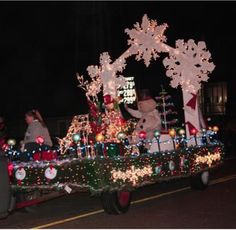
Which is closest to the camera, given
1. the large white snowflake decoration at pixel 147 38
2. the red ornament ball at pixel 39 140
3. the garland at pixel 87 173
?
the garland at pixel 87 173

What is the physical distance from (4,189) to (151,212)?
2.90 metres

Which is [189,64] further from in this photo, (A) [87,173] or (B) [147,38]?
(A) [87,173]

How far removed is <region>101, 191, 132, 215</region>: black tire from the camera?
8625 millimetres

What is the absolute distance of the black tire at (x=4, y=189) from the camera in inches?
265

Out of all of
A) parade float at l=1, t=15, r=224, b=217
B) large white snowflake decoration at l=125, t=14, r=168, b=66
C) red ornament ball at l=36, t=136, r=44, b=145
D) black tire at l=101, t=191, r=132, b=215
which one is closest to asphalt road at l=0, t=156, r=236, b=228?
black tire at l=101, t=191, r=132, b=215

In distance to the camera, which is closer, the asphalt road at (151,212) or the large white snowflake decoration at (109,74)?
the asphalt road at (151,212)

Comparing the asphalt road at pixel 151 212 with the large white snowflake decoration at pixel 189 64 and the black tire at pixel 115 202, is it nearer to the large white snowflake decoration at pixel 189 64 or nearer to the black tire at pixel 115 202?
the black tire at pixel 115 202

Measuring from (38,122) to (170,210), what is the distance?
270 centimetres

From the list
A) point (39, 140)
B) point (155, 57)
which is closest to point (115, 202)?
point (39, 140)

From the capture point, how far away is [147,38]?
420 inches

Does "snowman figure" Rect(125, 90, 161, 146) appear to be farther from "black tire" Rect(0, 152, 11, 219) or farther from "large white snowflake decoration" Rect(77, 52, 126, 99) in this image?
"black tire" Rect(0, 152, 11, 219)

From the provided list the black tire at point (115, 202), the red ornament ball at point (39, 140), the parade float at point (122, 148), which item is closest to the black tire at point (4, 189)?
the parade float at point (122, 148)

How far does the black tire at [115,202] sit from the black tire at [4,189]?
211 cm

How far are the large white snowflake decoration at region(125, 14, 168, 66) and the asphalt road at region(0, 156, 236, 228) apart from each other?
274cm
